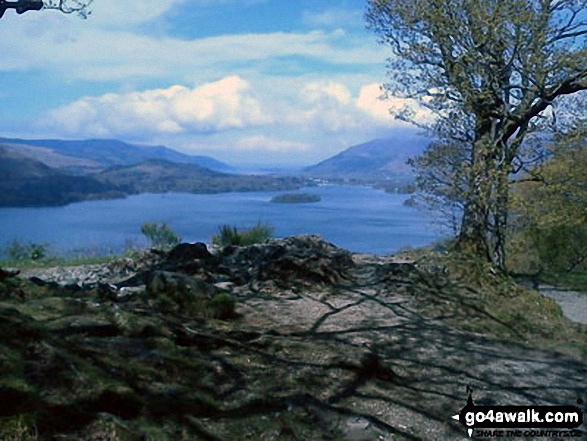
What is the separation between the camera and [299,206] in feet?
211

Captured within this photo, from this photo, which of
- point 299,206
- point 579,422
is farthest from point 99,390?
point 299,206

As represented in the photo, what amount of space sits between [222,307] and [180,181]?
107427 millimetres

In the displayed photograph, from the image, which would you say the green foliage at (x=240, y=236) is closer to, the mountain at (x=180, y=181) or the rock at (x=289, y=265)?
the rock at (x=289, y=265)

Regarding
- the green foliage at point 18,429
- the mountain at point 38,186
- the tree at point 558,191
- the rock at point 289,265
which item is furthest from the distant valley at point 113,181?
the green foliage at point 18,429

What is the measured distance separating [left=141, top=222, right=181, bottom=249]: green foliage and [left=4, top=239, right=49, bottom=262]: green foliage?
8.53ft

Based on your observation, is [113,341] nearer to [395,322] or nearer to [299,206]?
[395,322]

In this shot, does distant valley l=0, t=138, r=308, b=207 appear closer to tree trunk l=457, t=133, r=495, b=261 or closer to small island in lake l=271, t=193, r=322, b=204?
small island in lake l=271, t=193, r=322, b=204

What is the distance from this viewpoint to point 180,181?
11131 cm

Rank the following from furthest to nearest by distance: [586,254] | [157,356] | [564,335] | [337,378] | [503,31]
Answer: [586,254], [503,31], [564,335], [337,378], [157,356]

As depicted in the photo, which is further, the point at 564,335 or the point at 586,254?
the point at 586,254

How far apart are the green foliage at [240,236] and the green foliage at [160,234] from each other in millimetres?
1515

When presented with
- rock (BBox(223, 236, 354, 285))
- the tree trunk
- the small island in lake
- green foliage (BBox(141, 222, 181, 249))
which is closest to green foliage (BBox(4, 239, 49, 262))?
green foliage (BBox(141, 222, 181, 249))

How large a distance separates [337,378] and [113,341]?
1699 mm

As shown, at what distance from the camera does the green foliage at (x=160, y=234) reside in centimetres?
1538
